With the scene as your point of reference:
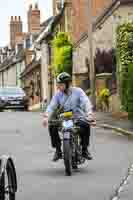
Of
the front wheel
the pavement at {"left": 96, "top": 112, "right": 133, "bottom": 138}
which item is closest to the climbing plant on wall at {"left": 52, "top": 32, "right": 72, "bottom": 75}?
the pavement at {"left": 96, "top": 112, "right": 133, "bottom": 138}

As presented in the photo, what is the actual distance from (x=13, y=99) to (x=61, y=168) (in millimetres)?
28764

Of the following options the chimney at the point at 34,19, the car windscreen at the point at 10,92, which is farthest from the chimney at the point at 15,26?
the car windscreen at the point at 10,92

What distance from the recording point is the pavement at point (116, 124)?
21709 millimetres

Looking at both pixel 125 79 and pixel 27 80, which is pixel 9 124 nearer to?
pixel 125 79

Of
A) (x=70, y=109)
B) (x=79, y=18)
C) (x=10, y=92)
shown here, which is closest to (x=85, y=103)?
(x=70, y=109)

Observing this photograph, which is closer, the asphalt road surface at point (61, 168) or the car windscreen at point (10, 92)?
the asphalt road surface at point (61, 168)

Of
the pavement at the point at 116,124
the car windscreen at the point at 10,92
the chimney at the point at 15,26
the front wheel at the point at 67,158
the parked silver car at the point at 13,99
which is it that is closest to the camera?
the front wheel at the point at 67,158

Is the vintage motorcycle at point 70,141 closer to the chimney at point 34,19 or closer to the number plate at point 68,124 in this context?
the number plate at point 68,124

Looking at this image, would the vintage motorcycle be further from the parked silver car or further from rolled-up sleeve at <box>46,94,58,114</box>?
the parked silver car

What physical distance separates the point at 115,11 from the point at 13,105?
1100 cm

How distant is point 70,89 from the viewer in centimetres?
1308

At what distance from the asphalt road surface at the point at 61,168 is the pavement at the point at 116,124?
14.7 inches

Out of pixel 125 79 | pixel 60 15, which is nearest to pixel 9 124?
pixel 125 79

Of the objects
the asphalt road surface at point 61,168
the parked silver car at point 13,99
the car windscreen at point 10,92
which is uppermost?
the asphalt road surface at point 61,168
